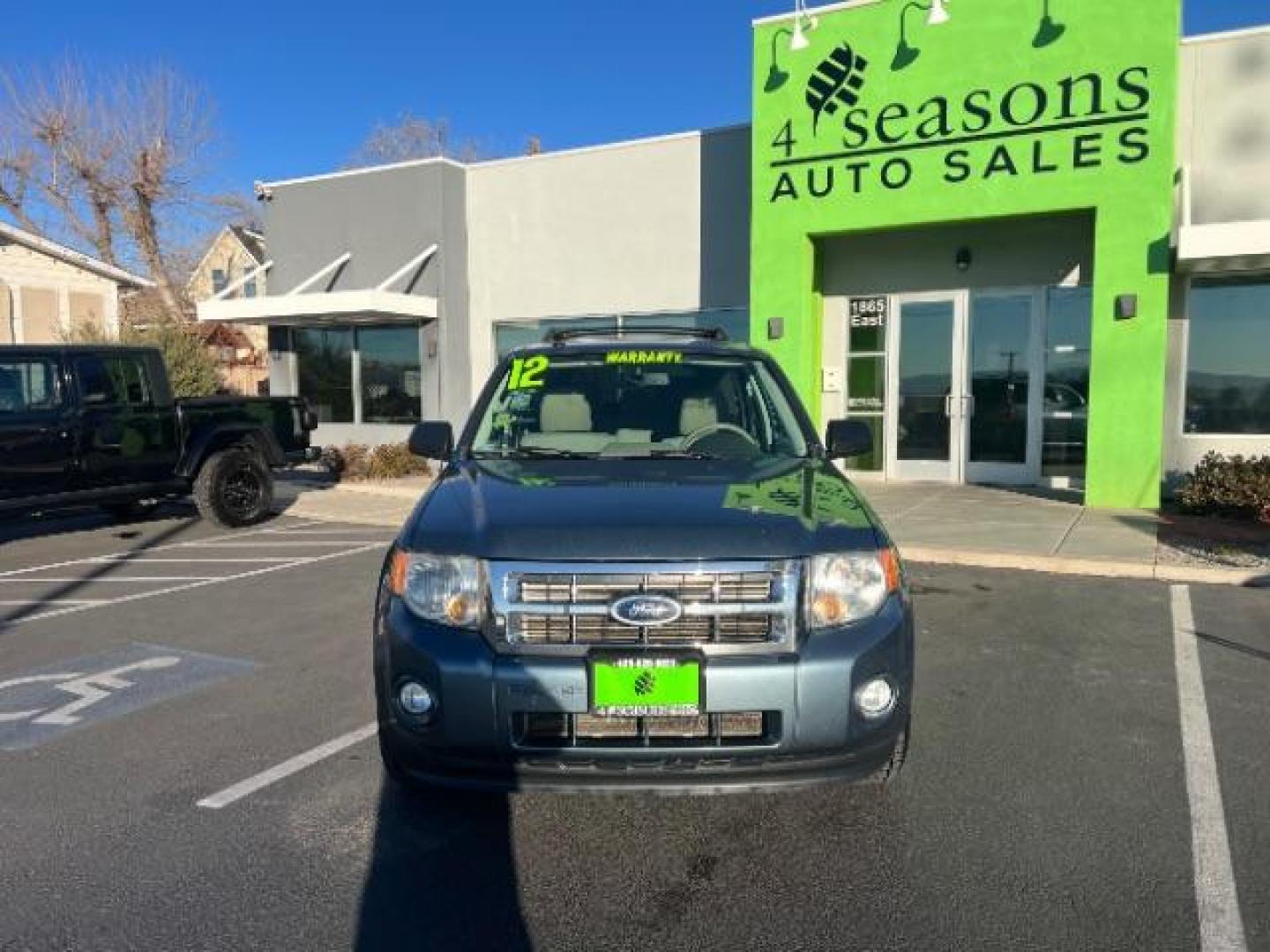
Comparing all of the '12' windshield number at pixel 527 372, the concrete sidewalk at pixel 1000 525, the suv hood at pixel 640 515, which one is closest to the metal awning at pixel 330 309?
the concrete sidewalk at pixel 1000 525

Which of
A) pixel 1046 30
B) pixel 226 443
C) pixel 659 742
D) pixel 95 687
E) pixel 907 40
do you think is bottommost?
pixel 95 687

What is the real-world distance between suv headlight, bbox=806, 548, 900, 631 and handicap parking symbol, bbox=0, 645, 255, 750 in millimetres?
3571

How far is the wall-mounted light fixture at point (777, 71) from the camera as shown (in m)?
12.1

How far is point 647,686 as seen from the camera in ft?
9.38

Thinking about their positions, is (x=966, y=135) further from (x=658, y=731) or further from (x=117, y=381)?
(x=658, y=731)

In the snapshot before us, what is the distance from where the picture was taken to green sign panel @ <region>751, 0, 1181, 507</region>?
10.3 m

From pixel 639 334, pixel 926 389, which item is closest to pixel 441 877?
pixel 639 334

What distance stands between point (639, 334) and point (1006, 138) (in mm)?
7371

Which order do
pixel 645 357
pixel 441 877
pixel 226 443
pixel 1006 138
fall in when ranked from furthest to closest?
pixel 1006 138 < pixel 226 443 < pixel 645 357 < pixel 441 877

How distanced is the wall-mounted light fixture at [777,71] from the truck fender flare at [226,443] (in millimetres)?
7613

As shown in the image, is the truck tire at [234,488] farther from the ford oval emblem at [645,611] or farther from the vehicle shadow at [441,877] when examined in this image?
the ford oval emblem at [645,611]

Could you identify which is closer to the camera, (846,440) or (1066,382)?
(846,440)

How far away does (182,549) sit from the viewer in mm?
9359

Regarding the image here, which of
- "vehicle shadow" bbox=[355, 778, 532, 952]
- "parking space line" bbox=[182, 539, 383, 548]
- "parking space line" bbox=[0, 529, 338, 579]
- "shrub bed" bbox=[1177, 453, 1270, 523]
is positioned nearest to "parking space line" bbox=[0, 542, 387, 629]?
"parking space line" bbox=[182, 539, 383, 548]
